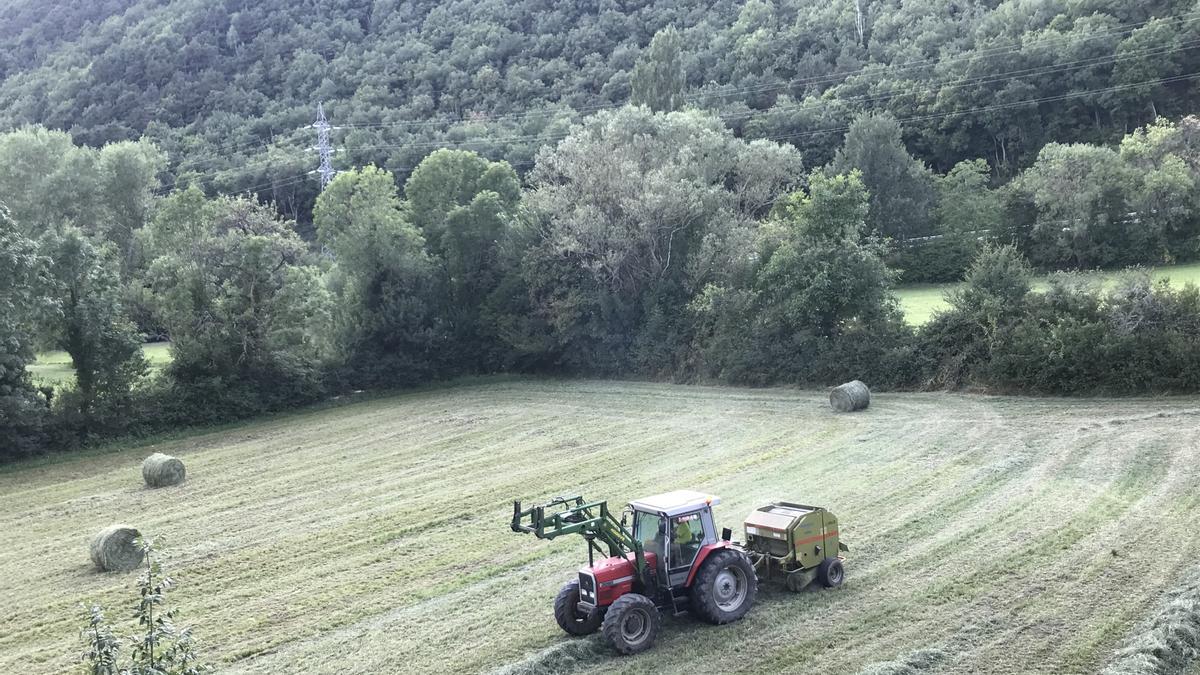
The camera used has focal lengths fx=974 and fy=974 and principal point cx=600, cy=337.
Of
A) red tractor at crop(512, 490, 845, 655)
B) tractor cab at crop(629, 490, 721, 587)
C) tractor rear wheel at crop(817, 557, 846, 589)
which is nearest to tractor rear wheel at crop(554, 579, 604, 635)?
red tractor at crop(512, 490, 845, 655)

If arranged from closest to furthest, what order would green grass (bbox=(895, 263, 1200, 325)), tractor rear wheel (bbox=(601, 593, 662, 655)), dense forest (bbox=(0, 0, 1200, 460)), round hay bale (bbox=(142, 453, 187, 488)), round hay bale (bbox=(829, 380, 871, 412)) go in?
1. tractor rear wheel (bbox=(601, 593, 662, 655))
2. round hay bale (bbox=(142, 453, 187, 488))
3. round hay bale (bbox=(829, 380, 871, 412))
4. dense forest (bbox=(0, 0, 1200, 460))
5. green grass (bbox=(895, 263, 1200, 325))

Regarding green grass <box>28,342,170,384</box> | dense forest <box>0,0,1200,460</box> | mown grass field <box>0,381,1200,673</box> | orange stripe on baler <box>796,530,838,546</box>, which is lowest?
mown grass field <box>0,381,1200,673</box>

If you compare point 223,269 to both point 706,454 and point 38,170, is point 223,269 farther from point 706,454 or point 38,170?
point 38,170

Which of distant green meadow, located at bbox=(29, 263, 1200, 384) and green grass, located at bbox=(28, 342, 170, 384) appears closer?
distant green meadow, located at bbox=(29, 263, 1200, 384)

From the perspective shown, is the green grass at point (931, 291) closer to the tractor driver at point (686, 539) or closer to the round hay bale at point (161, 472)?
the tractor driver at point (686, 539)

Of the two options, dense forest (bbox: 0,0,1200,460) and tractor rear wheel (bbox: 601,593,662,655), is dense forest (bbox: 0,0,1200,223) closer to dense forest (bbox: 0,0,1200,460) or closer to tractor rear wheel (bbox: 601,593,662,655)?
dense forest (bbox: 0,0,1200,460)

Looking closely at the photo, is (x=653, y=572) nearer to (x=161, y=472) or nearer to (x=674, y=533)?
(x=674, y=533)

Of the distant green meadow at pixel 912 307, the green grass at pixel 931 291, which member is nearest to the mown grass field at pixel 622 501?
the distant green meadow at pixel 912 307

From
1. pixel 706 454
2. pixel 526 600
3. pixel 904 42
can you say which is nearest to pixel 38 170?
pixel 706 454
